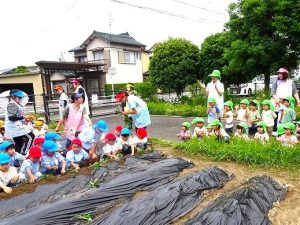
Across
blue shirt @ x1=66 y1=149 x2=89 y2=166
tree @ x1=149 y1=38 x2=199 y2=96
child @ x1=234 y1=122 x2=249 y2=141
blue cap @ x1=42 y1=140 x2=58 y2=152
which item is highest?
tree @ x1=149 y1=38 x2=199 y2=96

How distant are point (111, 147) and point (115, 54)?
71.7 feet

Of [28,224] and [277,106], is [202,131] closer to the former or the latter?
[277,106]

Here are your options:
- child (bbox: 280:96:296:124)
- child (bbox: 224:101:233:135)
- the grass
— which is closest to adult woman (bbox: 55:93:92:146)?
the grass

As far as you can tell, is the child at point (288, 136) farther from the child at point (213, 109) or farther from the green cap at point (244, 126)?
the child at point (213, 109)

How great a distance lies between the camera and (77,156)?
16.8ft

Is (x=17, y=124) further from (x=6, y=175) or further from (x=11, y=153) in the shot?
(x=6, y=175)

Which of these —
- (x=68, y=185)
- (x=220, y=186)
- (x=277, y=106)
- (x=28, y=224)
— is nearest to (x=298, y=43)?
(x=277, y=106)

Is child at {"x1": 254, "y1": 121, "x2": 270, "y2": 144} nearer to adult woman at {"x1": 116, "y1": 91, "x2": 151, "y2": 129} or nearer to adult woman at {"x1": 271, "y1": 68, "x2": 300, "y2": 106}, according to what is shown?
adult woman at {"x1": 271, "y1": 68, "x2": 300, "y2": 106}

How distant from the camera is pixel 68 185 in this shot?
158 inches

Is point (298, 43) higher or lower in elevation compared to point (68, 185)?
higher

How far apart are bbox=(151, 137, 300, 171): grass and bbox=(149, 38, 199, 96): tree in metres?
9.58

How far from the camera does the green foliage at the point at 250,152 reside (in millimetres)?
4715

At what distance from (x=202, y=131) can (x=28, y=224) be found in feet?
13.1

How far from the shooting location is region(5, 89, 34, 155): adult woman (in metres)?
5.18
